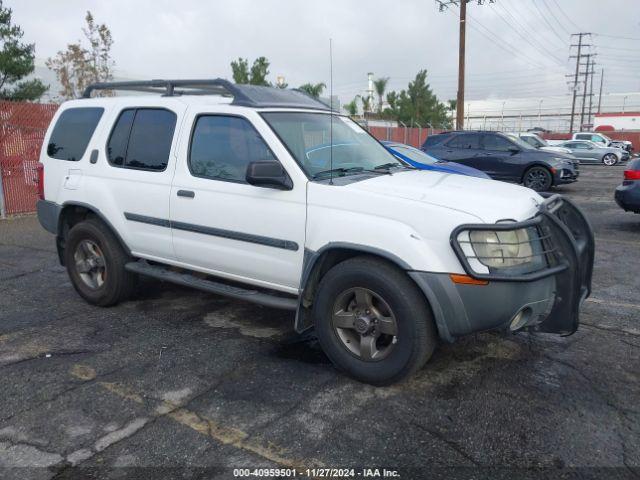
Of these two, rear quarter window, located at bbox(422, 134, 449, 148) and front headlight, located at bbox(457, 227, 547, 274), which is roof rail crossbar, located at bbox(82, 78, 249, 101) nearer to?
front headlight, located at bbox(457, 227, 547, 274)

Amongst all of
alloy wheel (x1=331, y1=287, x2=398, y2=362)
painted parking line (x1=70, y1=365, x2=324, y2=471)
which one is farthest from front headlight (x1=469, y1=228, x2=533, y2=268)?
painted parking line (x1=70, y1=365, x2=324, y2=471)

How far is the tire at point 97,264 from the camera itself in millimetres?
5125

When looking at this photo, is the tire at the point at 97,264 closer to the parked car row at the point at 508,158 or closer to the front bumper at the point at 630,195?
the front bumper at the point at 630,195

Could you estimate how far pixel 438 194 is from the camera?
12.0 ft

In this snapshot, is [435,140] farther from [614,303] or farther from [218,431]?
[218,431]

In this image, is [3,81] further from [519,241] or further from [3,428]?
[519,241]

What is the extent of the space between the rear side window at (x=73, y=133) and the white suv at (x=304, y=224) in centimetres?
2

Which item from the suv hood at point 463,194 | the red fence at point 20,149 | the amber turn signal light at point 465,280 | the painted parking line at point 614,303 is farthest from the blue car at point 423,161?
the red fence at point 20,149

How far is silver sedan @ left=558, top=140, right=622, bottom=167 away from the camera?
2886 cm

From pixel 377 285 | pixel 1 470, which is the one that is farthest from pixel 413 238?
pixel 1 470

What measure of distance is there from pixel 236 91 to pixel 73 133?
1.99m

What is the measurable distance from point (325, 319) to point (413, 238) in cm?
86

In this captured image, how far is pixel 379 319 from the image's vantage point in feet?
11.9

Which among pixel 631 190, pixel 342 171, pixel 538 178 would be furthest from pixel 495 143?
pixel 342 171
